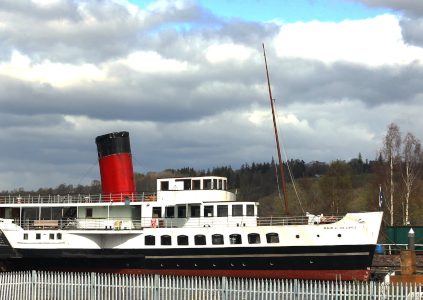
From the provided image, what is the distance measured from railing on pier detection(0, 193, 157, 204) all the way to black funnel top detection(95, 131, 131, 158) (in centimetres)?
270

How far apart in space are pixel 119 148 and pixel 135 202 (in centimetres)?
383

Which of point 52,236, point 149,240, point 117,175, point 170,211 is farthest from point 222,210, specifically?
point 52,236

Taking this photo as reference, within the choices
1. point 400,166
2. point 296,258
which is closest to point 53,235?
point 296,258

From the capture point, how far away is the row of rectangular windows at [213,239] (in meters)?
41.3

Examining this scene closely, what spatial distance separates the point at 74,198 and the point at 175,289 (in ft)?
70.7

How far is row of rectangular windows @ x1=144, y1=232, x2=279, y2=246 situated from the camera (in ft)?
136

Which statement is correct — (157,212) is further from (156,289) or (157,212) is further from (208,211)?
(156,289)

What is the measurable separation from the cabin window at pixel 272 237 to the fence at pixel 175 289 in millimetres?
13164

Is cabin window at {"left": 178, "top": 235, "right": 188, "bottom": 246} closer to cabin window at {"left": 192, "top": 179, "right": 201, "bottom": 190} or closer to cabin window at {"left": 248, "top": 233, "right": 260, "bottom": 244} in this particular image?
cabin window at {"left": 192, "top": 179, "right": 201, "bottom": 190}

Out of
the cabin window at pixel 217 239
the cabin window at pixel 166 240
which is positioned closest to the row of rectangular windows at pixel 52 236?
the cabin window at pixel 166 240

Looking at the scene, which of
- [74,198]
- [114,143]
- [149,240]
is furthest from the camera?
[74,198]

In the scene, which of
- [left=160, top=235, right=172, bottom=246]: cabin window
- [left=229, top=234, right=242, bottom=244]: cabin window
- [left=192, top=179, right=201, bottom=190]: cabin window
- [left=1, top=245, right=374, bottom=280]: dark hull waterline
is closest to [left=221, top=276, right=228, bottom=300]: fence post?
[left=1, top=245, right=374, bottom=280]: dark hull waterline

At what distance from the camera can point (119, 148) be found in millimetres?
46469

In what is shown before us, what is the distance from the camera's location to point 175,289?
26.5 m
